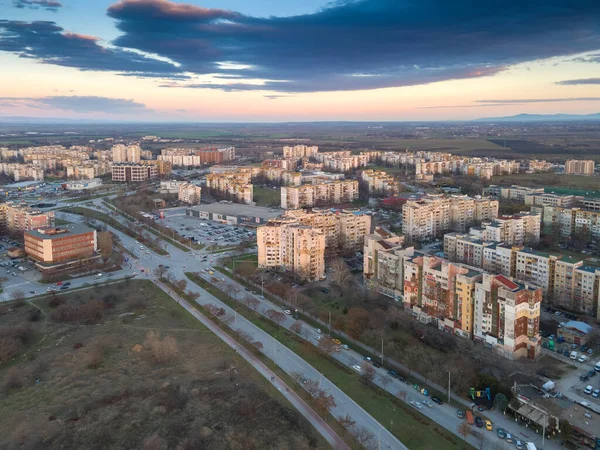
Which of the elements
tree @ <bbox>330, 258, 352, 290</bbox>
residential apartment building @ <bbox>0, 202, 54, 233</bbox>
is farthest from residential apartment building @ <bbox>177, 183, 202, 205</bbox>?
tree @ <bbox>330, 258, 352, 290</bbox>

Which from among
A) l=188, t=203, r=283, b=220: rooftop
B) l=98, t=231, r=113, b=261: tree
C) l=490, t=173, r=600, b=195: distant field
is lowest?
l=98, t=231, r=113, b=261: tree

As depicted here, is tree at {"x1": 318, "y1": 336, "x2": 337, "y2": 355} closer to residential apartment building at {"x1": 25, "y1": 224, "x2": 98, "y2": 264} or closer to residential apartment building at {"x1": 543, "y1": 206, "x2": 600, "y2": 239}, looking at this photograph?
residential apartment building at {"x1": 25, "y1": 224, "x2": 98, "y2": 264}

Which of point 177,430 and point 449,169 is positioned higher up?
point 449,169

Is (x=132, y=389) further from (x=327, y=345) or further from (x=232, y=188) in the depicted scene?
(x=232, y=188)

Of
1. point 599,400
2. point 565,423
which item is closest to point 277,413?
point 565,423

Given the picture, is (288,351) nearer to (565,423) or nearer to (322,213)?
(565,423)

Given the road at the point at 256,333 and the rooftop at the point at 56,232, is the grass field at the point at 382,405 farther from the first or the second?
the rooftop at the point at 56,232
